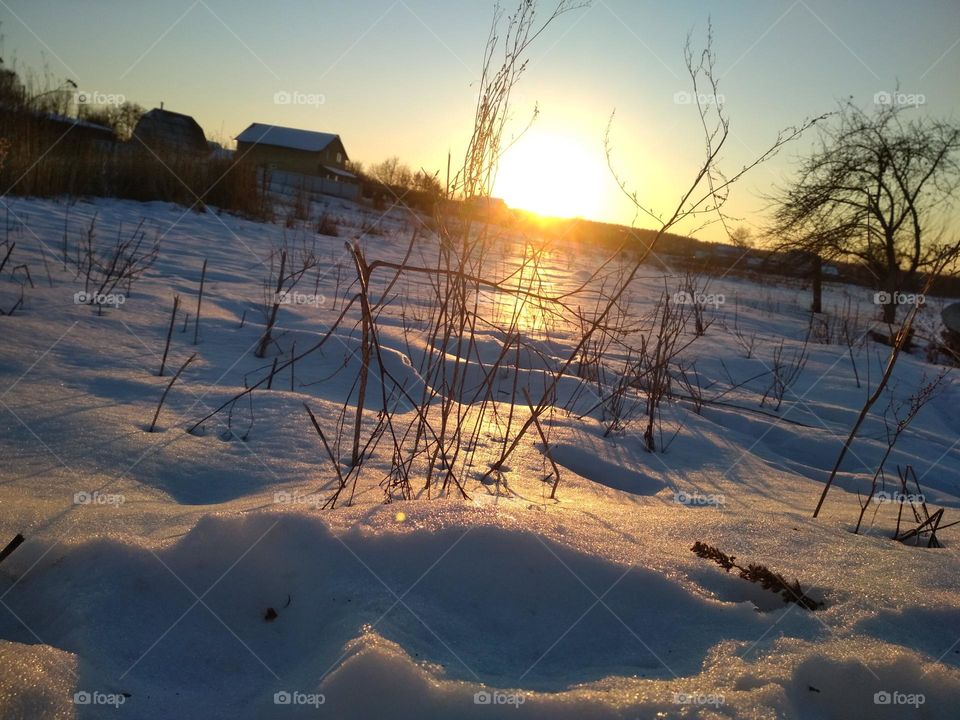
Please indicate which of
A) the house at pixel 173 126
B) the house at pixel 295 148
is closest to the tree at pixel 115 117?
the house at pixel 173 126

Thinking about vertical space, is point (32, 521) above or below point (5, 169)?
below

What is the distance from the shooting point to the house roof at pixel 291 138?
3756 centimetres

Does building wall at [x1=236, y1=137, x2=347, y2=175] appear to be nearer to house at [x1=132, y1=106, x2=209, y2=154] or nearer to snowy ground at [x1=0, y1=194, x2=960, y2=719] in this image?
house at [x1=132, y1=106, x2=209, y2=154]

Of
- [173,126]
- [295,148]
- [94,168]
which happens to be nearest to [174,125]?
[173,126]

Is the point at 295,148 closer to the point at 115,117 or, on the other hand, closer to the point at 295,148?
the point at 295,148

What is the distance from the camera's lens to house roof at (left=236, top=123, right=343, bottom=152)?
37.6 metres

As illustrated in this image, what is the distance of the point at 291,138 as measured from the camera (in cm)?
3828

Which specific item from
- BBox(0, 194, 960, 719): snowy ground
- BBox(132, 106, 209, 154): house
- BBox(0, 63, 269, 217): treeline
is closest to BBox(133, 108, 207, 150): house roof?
BBox(132, 106, 209, 154): house

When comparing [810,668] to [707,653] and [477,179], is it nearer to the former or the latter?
[707,653]

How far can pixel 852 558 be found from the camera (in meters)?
1.58

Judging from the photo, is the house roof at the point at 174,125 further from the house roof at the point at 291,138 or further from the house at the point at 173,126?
the house roof at the point at 291,138

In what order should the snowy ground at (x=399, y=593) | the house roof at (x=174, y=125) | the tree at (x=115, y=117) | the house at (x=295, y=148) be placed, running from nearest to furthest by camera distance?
the snowy ground at (x=399, y=593), the tree at (x=115, y=117), the house roof at (x=174, y=125), the house at (x=295, y=148)

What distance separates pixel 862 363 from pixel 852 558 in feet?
18.8

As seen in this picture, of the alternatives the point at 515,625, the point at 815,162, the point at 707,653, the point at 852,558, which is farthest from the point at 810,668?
the point at 815,162
